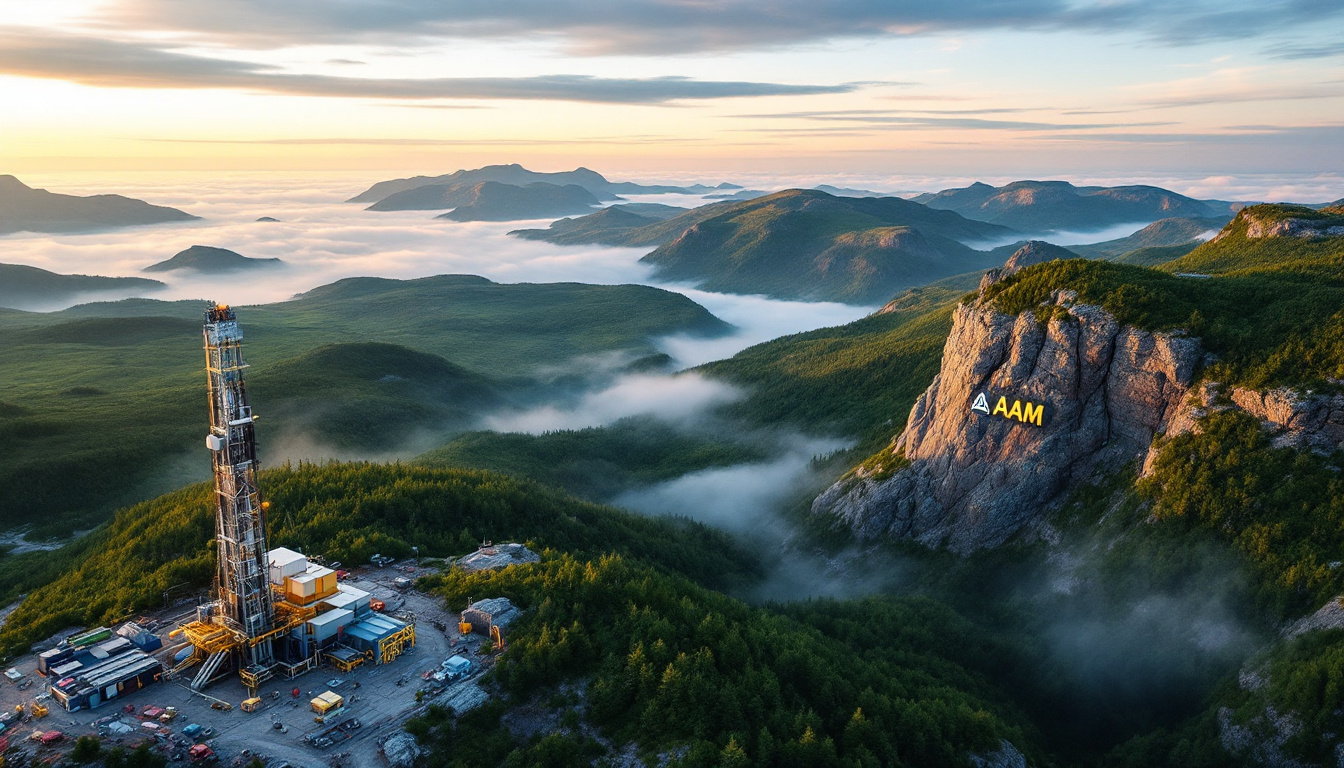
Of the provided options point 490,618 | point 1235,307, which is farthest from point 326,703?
point 1235,307

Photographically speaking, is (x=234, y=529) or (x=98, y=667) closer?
(x=98, y=667)

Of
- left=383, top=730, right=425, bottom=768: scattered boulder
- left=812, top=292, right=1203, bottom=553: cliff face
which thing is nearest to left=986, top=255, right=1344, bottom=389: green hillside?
left=812, top=292, right=1203, bottom=553: cliff face

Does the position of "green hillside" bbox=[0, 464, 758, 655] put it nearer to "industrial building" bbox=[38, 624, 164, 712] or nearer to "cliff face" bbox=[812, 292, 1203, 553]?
"industrial building" bbox=[38, 624, 164, 712]

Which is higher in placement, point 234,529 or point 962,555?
point 234,529

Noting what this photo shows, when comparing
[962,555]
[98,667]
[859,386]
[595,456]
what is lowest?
[595,456]

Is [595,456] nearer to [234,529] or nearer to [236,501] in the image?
→ [234,529]

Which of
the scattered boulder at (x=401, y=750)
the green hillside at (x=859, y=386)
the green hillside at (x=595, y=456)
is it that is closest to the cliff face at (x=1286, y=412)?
the green hillside at (x=859, y=386)
